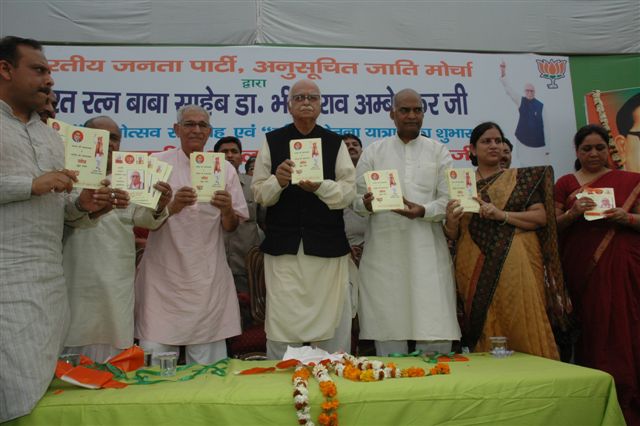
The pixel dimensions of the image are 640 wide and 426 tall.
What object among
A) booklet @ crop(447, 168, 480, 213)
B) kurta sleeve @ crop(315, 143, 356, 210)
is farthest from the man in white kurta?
booklet @ crop(447, 168, 480, 213)

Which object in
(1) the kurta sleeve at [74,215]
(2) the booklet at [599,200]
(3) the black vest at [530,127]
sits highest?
(3) the black vest at [530,127]

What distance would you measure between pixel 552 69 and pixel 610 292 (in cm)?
368

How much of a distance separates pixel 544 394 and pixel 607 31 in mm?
5613

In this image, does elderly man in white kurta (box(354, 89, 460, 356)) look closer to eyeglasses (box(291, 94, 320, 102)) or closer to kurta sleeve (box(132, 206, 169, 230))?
eyeglasses (box(291, 94, 320, 102))

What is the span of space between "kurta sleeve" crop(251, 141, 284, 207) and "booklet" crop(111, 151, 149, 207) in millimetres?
685

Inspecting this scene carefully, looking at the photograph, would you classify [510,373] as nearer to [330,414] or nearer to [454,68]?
[330,414]

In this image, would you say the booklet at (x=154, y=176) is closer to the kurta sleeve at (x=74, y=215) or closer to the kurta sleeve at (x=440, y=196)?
the kurta sleeve at (x=74, y=215)

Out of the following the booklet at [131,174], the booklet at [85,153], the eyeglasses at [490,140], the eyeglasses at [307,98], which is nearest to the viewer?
the booklet at [85,153]

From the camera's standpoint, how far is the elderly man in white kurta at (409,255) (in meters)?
3.31

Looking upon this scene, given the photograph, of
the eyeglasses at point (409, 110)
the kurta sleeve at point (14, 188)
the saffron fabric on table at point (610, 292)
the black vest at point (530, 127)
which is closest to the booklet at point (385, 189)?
the eyeglasses at point (409, 110)

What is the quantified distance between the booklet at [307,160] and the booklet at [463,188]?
2.84ft

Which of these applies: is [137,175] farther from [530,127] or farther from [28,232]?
[530,127]

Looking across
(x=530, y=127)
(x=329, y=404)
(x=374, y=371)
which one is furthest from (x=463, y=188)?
(x=530, y=127)

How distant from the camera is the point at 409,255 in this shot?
11.2 ft
